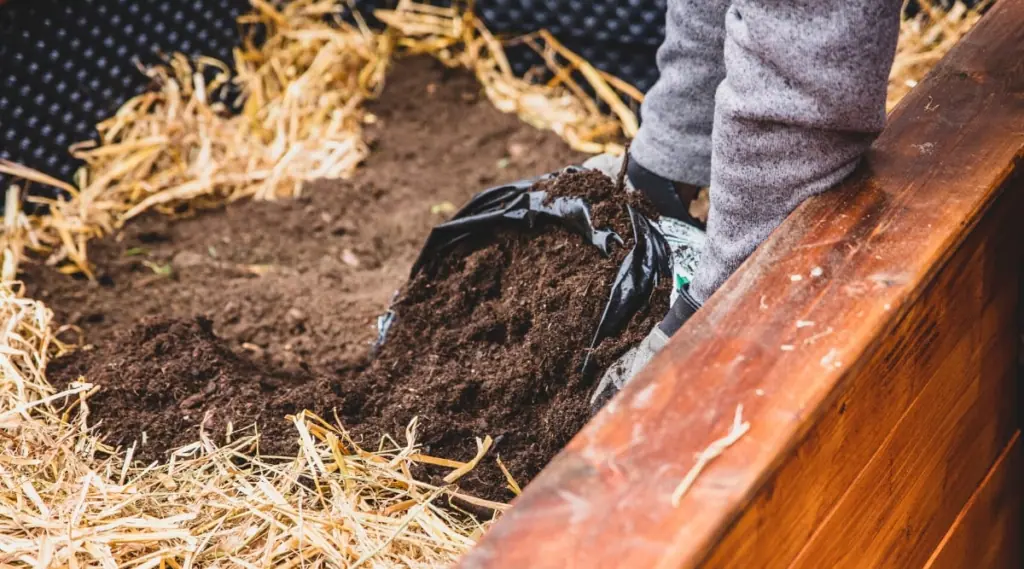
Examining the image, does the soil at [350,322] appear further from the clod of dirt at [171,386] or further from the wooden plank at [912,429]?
the wooden plank at [912,429]

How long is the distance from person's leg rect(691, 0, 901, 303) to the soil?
0.94 feet

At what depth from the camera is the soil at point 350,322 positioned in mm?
1382

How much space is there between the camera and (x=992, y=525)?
4.53 feet

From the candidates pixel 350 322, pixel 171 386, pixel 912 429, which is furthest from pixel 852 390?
pixel 350 322

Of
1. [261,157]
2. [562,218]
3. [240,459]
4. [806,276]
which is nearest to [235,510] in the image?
[240,459]

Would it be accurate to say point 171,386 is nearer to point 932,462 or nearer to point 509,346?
point 509,346

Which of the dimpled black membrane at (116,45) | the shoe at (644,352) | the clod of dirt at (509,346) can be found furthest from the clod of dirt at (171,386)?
the dimpled black membrane at (116,45)

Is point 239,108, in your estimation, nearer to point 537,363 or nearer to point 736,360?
point 537,363

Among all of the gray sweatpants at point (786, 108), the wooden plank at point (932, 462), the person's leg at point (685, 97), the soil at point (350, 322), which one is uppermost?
the gray sweatpants at point (786, 108)

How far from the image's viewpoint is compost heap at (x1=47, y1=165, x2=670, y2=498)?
1356 millimetres

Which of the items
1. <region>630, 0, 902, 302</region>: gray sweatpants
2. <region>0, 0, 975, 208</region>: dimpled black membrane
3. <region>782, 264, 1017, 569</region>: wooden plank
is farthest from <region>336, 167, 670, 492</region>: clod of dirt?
<region>0, 0, 975, 208</region>: dimpled black membrane

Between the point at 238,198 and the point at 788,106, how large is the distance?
1.68 metres

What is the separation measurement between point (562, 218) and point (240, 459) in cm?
58

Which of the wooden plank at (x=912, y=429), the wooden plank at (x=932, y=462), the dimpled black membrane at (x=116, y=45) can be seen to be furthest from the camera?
the dimpled black membrane at (x=116, y=45)
